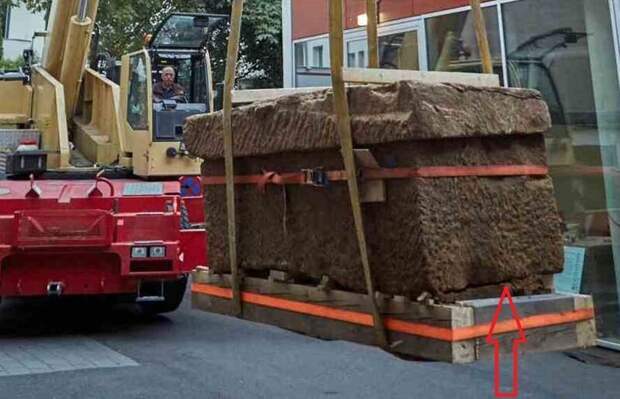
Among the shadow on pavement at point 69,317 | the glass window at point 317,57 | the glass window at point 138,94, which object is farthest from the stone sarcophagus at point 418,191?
the glass window at point 317,57

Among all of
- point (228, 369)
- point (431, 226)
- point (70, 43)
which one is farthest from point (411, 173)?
point (70, 43)

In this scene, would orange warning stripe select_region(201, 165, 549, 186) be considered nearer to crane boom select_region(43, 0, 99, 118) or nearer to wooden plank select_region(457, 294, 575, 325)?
wooden plank select_region(457, 294, 575, 325)

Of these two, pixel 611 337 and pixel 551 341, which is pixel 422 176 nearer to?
pixel 551 341

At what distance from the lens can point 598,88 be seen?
7977 mm

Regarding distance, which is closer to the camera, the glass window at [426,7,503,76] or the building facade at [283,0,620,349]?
the building facade at [283,0,620,349]

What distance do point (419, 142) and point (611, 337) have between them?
5.95 metres

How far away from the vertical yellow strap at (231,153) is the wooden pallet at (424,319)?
57 mm

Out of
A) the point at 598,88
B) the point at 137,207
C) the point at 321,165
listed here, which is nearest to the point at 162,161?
the point at 137,207

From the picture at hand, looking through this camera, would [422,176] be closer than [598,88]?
Yes

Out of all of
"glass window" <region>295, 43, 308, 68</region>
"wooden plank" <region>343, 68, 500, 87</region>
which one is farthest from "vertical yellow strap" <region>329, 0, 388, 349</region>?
"glass window" <region>295, 43, 308, 68</region>

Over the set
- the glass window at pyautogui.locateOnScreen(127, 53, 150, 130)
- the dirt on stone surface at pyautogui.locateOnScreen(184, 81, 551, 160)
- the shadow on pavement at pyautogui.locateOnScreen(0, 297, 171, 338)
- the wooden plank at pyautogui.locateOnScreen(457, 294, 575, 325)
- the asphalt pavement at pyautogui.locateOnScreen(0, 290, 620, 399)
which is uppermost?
the glass window at pyautogui.locateOnScreen(127, 53, 150, 130)

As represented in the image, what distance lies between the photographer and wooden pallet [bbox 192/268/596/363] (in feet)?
8.96

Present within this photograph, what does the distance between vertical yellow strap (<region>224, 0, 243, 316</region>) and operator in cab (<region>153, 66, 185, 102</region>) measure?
591 centimetres

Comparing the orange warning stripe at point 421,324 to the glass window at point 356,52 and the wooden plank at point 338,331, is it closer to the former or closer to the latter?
the wooden plank at point 338,331
